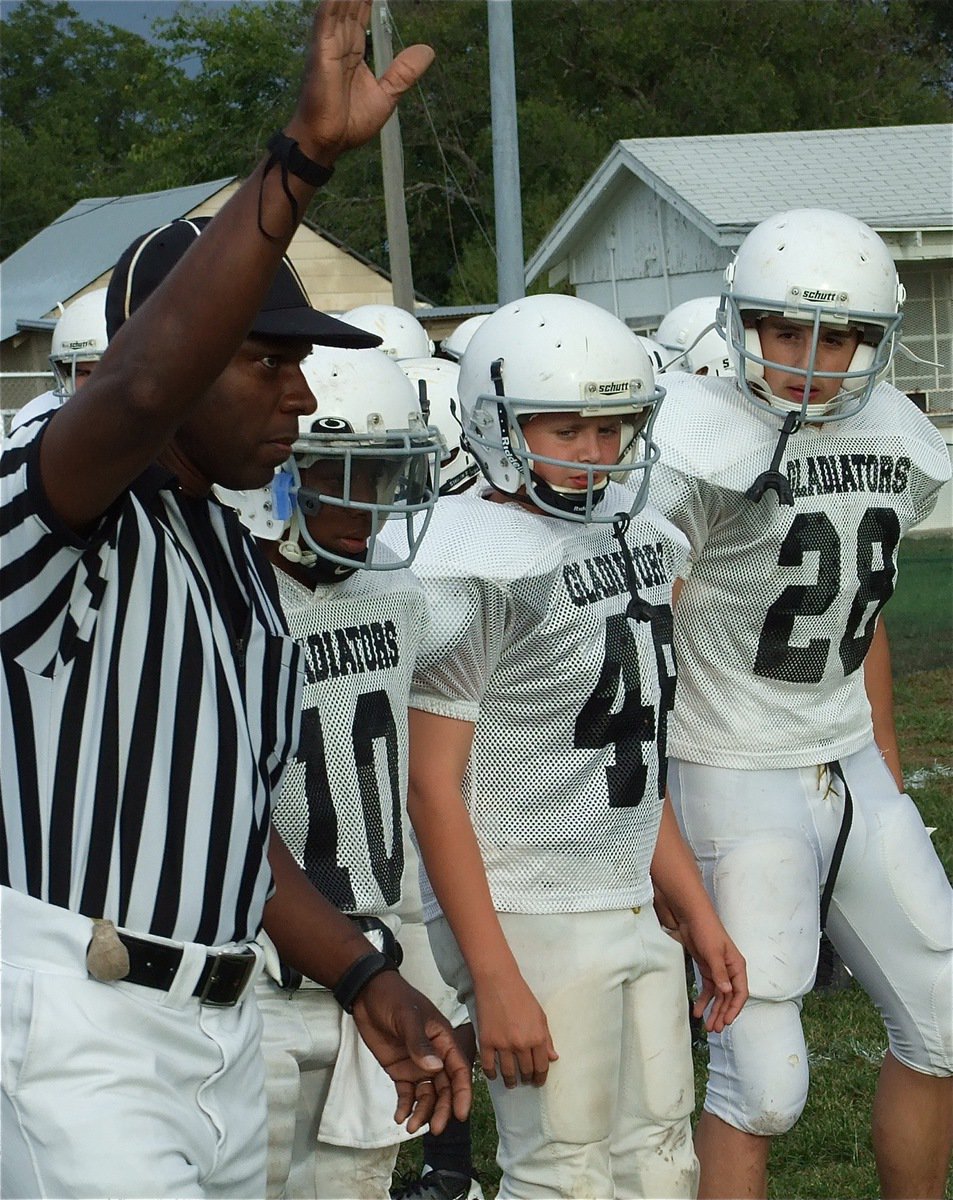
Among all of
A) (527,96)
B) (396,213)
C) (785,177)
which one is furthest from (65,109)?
(396,213)

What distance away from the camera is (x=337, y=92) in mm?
1849

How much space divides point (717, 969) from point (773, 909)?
35 centimetres

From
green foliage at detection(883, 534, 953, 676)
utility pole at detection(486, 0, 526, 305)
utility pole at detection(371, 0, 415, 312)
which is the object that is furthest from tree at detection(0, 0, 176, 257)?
utility pole at detection(486, 0, 526, 305)

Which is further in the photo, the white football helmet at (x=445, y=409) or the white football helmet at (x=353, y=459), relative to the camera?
the white football helmet at (x=445, y=409)

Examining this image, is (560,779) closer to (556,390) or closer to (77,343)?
(556,390)

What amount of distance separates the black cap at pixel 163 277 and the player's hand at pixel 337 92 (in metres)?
0.40

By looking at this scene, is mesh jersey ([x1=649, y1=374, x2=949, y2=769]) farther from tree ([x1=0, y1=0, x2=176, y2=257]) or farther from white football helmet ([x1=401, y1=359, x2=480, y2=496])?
tree ([x1=0, y1=0, x2=176, y2=257])

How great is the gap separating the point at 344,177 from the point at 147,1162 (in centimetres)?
3079

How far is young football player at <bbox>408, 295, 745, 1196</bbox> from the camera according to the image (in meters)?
3.31

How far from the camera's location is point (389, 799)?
351cm

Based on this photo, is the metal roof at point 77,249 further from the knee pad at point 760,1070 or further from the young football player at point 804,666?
the knee pad at point 760,1070

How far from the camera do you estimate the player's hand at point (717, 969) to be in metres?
3.66

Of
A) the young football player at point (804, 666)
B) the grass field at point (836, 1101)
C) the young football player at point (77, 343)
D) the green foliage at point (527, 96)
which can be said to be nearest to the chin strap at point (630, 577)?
the young football player at point (804, 666)

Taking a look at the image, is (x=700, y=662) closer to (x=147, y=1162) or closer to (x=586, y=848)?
(x=586, y=848)
